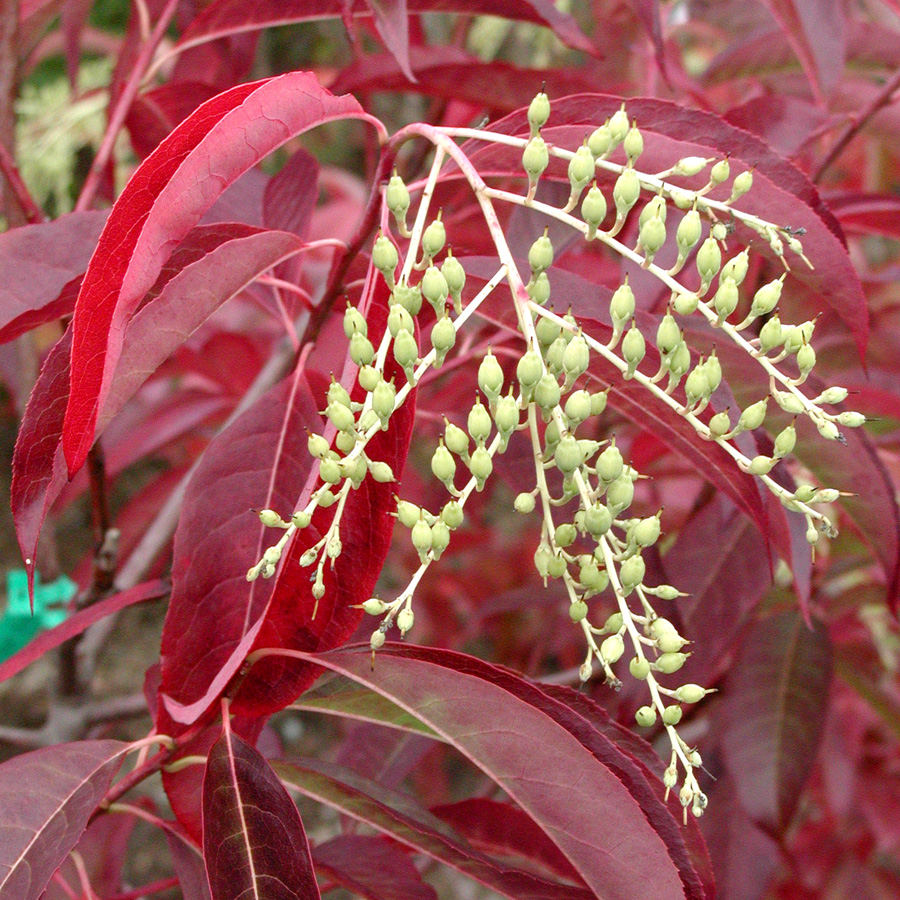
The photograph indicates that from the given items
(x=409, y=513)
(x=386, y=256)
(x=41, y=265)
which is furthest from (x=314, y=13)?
(x=409, y=513)

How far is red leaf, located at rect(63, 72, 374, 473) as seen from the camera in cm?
45

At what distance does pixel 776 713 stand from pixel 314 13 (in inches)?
36.2

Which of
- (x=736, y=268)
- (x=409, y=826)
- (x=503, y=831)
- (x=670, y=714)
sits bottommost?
(x=503, y=831)

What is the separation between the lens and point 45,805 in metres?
0.58

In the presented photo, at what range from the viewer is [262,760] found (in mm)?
595

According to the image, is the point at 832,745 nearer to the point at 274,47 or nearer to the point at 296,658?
the point at 296,658

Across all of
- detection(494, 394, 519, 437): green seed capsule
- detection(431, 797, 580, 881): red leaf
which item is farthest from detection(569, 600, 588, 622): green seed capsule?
detection(431, 797, 580, 881): red leaf

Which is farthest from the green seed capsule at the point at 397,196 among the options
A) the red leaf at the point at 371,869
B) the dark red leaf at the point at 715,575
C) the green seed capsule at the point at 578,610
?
the dark red leaf at the point at 715,575

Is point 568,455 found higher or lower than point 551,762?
higher

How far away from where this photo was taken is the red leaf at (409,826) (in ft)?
1.98

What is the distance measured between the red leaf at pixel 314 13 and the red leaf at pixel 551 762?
0.56 m

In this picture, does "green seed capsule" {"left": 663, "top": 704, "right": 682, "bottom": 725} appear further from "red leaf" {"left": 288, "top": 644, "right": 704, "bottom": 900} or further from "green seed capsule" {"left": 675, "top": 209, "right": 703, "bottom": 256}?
"green seed capsule" {"left": 675, "top": 209, "right": 703, "bottom": 256}

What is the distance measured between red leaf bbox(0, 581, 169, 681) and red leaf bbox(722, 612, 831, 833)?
72cm

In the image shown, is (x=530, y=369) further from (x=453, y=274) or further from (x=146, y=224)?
(x=146, y=224)
